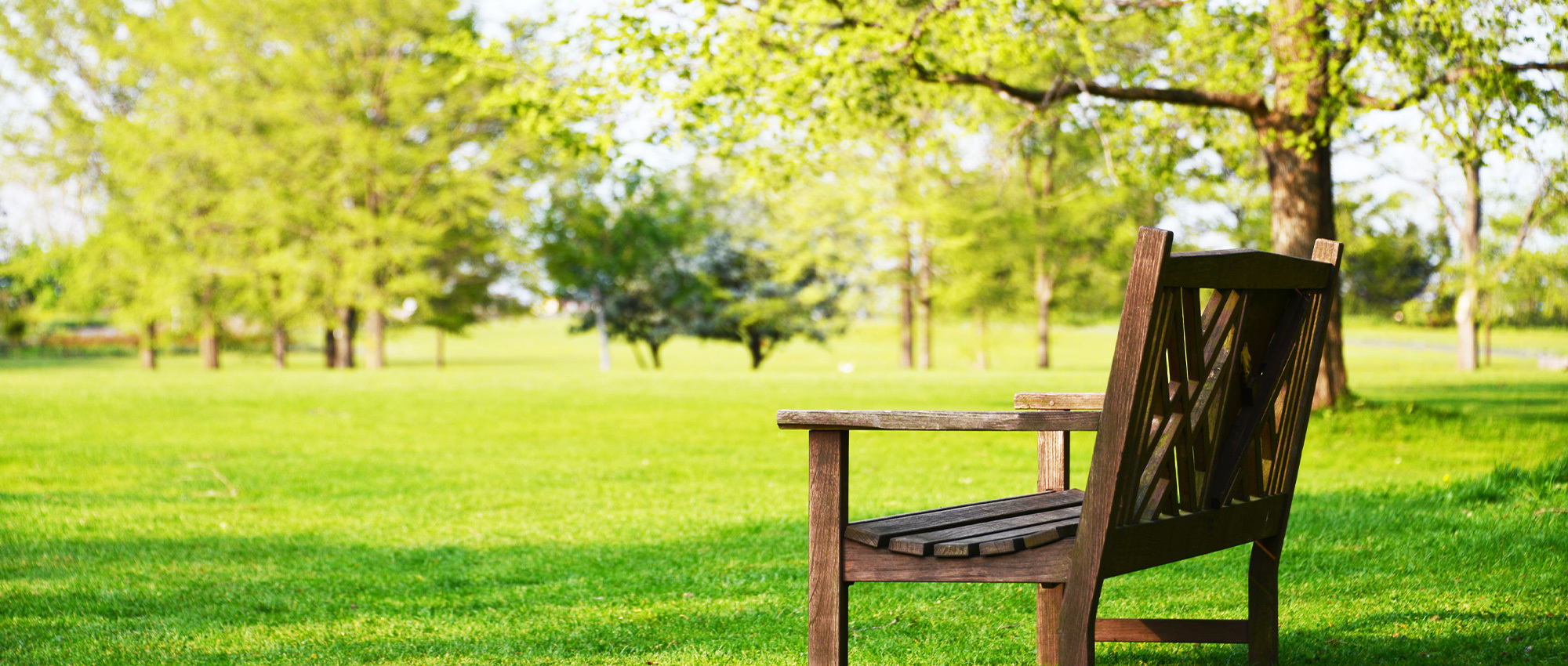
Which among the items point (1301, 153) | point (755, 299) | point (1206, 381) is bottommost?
point (1206, 381)

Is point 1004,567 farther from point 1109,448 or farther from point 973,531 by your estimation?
point 1109,448

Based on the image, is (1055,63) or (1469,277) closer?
(1055,63)

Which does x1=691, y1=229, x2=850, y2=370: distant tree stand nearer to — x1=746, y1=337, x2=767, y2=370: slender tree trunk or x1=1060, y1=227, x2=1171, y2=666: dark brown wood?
x1=746, y1=337, x2=767, y2=370: slender tree trunk

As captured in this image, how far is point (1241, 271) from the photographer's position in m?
2.74

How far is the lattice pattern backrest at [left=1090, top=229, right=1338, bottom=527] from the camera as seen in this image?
251 centimetres

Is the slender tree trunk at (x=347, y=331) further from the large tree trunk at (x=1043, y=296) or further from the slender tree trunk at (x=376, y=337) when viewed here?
the large tree trunk at (x=1043, y=296)

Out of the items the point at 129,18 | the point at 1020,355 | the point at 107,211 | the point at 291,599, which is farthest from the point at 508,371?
the point at 1020,355

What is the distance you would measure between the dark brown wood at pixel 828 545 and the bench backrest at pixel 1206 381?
1.93 feet

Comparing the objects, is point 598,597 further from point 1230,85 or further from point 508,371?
point 508,371

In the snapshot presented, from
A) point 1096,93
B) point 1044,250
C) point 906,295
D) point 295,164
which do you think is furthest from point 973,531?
point 906,295

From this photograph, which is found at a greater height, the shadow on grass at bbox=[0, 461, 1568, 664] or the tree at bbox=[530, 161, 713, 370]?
the tree at bbox=[530, 161, 713, 370]

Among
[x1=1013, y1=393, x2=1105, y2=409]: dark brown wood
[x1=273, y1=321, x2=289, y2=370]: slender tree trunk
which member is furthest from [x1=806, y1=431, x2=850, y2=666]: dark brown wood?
[x1=273, y1=321, x2=289, y2=370]: slender tree trunk

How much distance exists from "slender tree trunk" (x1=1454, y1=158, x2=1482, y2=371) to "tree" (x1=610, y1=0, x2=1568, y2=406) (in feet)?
57.1

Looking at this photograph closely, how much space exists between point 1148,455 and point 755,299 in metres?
40.7
